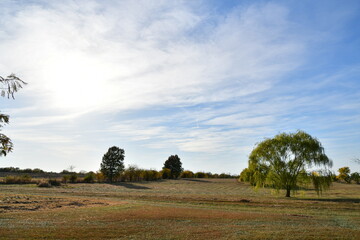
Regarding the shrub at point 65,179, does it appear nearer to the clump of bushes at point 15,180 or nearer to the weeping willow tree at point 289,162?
the clump of bushes at point 15,180

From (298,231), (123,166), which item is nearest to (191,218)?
(298,231)

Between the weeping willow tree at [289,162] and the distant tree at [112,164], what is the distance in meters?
66.8

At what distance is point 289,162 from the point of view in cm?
5453

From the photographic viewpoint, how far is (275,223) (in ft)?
74.8

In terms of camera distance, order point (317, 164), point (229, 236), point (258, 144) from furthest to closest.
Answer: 1. point (258, 144)
2. point (317, 164)
3. point (229, 236)

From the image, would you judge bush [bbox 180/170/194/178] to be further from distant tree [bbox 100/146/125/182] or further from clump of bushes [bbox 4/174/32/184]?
clump of bushes [bbox 4/174/32/184]

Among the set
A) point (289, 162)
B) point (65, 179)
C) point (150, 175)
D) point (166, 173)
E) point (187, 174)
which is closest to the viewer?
point (289, 162)

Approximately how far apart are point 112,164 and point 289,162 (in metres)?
73.9

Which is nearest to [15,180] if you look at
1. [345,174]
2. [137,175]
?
[137,175]

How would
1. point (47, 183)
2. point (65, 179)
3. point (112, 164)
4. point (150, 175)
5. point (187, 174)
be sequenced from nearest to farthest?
point (47, 183) < point (65, 179) < point (112, 164) < point (150, 175) < point (187, 174)

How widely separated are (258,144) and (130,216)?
38.8 metres

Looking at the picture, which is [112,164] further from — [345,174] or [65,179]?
[345,174]

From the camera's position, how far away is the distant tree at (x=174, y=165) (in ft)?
500

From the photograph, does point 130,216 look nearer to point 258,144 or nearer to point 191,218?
point 191,218
